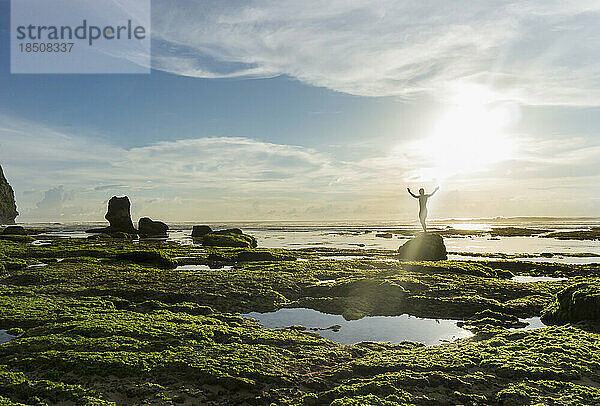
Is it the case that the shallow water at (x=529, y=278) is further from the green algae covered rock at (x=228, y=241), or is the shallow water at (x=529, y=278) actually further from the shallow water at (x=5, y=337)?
the green algae covered rock at (x=228, y=241)

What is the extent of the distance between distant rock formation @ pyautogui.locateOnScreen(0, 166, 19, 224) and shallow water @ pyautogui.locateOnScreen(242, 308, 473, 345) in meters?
198

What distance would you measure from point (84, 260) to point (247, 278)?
1902cm

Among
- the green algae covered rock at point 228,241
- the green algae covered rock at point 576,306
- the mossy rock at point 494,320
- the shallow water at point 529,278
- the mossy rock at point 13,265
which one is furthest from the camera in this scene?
the green algae covered rock at point 228,241

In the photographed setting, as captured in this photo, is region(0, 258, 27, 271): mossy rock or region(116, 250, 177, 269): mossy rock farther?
region(116, 250, 177, 269): mossy rock

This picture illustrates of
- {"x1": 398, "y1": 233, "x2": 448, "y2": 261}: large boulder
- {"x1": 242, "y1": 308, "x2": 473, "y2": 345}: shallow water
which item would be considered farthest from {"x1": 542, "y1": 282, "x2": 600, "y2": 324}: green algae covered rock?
{"x1": 398, "y1": 233, "x2": 448, "y2": 261}: large boulder

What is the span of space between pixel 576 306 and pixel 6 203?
724 ft

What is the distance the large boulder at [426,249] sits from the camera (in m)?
34.6

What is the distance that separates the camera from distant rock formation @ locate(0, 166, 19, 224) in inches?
6649

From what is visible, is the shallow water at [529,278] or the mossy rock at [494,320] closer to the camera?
the mossy rock at [494,320]

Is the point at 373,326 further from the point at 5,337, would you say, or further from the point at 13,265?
the point at 13,265

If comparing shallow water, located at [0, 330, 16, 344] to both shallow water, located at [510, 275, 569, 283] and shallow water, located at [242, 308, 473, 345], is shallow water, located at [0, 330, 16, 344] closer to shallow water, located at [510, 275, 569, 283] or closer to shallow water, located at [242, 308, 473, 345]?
shallow water, located at [242, 308, 473, 345]

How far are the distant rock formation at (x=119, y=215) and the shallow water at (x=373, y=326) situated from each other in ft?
300

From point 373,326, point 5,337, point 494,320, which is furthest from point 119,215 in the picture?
point 494,320

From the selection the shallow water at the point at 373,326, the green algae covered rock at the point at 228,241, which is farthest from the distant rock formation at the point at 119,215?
the shallow water at the point at 373,326
